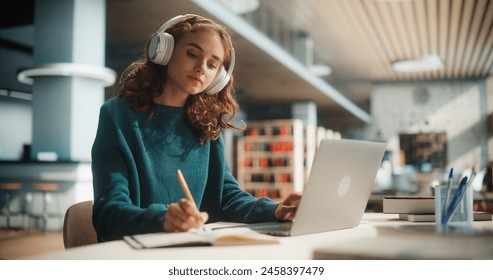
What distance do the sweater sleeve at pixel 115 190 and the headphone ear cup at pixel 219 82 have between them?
33 cm

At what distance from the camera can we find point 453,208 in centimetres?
126

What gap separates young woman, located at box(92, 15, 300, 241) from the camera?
46.7 inches

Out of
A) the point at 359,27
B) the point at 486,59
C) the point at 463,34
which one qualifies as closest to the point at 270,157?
the point at 359,27

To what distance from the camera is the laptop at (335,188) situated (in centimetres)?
102

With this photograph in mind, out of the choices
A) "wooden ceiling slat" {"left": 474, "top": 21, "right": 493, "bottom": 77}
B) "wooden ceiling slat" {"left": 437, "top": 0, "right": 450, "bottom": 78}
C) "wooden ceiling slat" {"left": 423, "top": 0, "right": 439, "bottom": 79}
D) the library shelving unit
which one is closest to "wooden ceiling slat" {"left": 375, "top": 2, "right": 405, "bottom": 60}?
"wooden ceiling slat" {"left": 423, "top": 0, "right": 439, "bottom": 79}

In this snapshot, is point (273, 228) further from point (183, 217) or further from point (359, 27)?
point (359, 27)

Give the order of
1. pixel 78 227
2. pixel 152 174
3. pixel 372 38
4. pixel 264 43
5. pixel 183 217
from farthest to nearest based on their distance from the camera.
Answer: pixel 372 38 → pixel 264 43 → pixel 152 174 → pixel 78 227 → pixel 183 217

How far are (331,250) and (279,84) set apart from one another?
8754 mm

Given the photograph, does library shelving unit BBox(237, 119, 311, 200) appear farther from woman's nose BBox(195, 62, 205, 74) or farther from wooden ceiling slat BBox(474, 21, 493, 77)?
woman's nose BBox(195, 62, 205, 74)

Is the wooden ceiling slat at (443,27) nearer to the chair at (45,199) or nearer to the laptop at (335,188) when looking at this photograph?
the chair at (45,199)

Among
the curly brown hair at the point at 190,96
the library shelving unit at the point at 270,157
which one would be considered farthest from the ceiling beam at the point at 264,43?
the curly brown hair at the point at 190,96

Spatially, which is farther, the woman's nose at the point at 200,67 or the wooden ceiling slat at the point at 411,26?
the wooden ceiling slat at the point at 411,26
